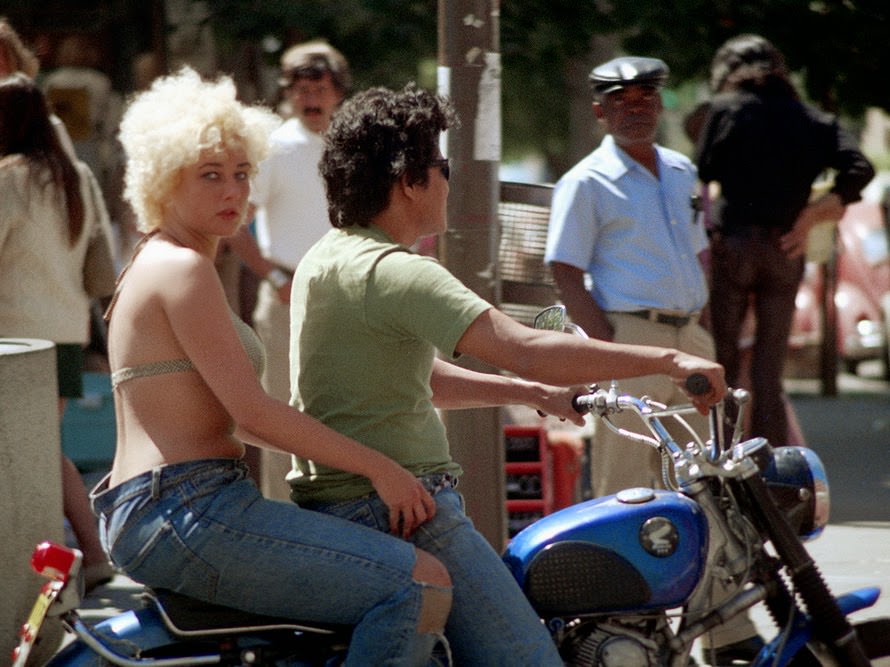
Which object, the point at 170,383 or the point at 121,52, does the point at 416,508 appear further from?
the point at 121,52

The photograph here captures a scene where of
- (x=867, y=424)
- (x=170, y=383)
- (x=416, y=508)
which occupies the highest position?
(x=170, y=383)

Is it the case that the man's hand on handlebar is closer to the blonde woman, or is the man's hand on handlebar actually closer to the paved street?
the blonde woman

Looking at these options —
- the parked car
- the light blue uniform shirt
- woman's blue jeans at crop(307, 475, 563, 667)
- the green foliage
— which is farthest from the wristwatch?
the parked car

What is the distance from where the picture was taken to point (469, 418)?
5258 mm

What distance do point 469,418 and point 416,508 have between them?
211 cm

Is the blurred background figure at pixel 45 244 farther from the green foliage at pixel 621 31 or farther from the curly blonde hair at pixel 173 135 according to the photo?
the green foliage at pixel 621 31

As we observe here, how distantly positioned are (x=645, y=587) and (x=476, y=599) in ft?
1.19

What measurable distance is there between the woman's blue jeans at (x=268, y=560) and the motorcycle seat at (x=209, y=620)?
0.04 metres

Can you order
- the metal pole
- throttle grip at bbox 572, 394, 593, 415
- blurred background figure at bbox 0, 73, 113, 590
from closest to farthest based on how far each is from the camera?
1. throttle grip at bbox 572, 394, 593, 415
2. the metal pole
3. blurred background figure at bbox 0, 73, 113, 590

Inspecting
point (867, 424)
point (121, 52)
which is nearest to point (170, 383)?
point (867, 424)

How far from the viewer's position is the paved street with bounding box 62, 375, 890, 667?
6.02 meters

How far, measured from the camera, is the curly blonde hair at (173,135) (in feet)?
10.8

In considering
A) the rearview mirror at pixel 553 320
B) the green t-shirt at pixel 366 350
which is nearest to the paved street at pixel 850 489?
the rearview mirror at pixel 553 320

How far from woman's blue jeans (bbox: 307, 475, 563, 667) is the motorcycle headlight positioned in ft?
2.03
